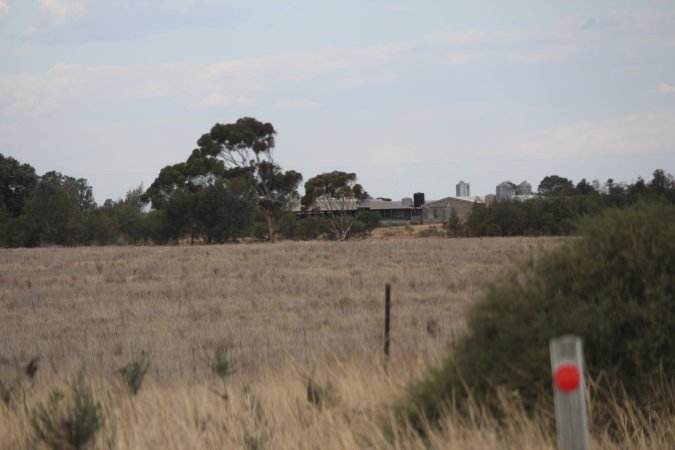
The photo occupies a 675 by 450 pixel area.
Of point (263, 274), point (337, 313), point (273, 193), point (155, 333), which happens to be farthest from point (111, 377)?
point (273, 193)

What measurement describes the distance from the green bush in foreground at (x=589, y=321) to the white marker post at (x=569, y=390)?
1485 millimetres

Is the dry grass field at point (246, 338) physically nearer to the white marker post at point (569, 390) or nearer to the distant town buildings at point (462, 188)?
the white marker post at point (569, 390)

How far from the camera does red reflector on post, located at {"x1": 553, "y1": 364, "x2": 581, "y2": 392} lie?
4.78m

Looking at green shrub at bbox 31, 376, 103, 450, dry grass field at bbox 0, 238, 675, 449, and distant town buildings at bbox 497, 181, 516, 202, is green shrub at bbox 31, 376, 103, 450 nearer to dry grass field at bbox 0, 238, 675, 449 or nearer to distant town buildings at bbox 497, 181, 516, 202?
dry grass field at bbox 0, 238, 675, 449

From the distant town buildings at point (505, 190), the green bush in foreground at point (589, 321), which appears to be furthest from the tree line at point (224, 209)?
the green bush in foreground at point (589, 321)

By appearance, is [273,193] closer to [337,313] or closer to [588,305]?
[337,313]

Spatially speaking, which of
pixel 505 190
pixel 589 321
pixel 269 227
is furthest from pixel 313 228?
pixel 589 321

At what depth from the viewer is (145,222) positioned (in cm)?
6694

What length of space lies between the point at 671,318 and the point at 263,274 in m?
22.1

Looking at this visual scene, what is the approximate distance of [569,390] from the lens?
4.87 meters

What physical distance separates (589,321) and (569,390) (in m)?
1.83

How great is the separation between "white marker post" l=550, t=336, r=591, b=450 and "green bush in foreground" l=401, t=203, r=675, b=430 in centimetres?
149

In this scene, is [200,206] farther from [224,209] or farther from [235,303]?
[235,303]

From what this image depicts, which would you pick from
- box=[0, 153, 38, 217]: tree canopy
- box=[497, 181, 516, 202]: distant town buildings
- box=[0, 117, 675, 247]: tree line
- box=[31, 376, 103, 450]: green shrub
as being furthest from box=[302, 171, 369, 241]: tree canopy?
box=[31, 376, 103, 450]: green shrub
